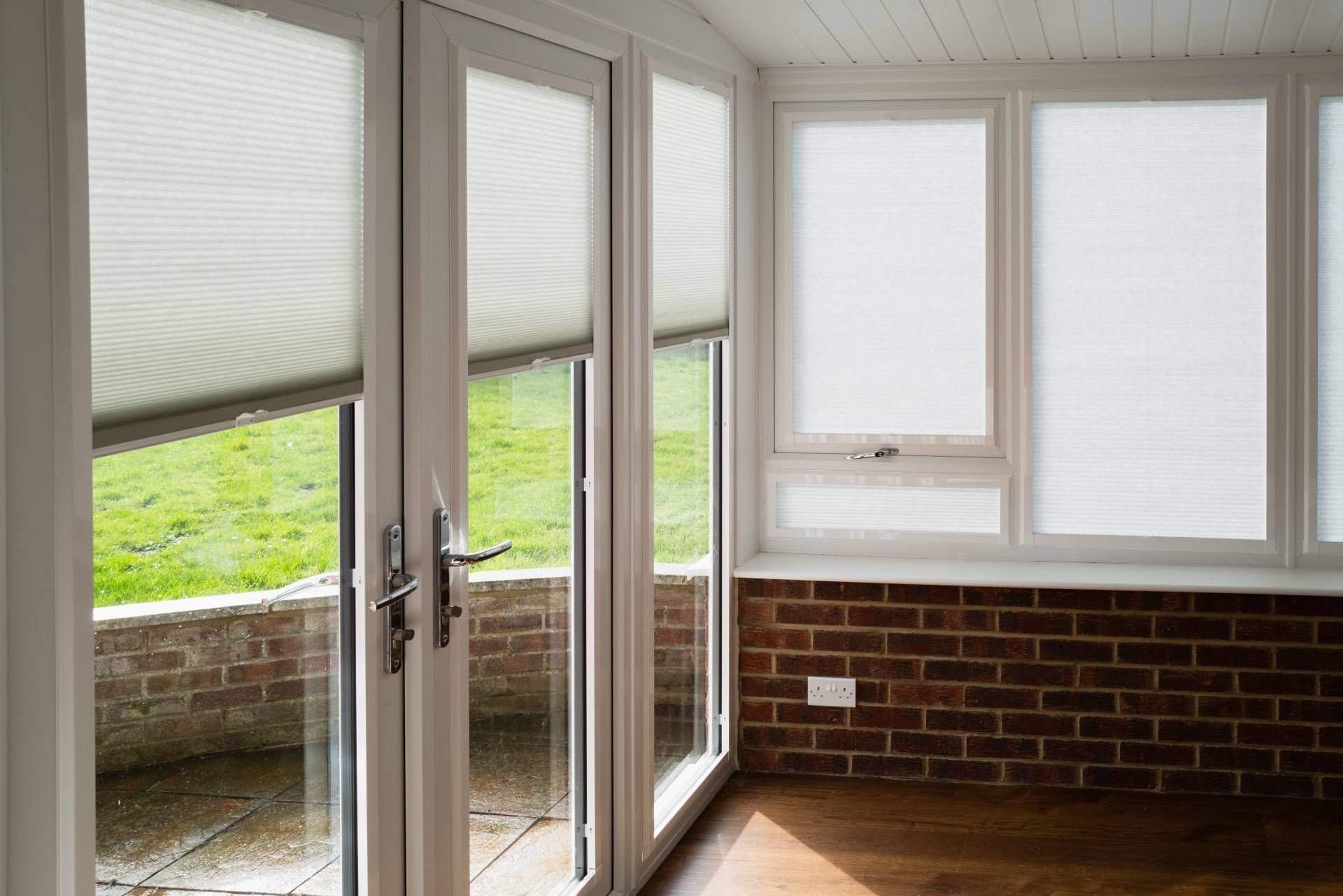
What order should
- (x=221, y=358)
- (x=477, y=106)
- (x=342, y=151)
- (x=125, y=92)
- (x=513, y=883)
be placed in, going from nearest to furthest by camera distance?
(x=125, y=92), (x=221, y=358), (x=342, y=151), (x=477, y=106), (x=513, y=883)

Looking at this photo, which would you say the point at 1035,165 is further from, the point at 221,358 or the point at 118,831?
the point at 118,831

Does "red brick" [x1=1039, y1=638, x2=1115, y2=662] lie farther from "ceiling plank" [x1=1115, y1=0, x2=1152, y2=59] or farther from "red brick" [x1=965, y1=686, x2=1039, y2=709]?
"ceiling plank" [x1=1115, y1=0, x2=1152, y2=59]

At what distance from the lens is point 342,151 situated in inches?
86.8

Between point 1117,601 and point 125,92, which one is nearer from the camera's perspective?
point 125,92

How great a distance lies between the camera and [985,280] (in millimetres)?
4332

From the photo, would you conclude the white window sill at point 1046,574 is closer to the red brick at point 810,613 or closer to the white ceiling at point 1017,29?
the red brick at point 810,613

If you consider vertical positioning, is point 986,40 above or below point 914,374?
above

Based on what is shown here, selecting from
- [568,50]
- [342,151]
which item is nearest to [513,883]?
[342,151]

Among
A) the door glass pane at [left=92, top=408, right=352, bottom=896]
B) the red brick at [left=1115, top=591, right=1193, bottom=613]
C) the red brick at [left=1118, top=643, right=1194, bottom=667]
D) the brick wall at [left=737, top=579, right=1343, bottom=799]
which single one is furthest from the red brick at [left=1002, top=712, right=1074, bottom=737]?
the door glass pane at [left=92, top=408, right=352, bottom=896]

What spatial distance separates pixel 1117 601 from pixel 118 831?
325 cm

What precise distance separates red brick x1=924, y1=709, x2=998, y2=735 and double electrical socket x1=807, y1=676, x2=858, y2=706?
256 millimetres

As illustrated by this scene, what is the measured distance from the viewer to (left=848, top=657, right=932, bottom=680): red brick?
4.32m

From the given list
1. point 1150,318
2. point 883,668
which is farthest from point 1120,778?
point 1150,318

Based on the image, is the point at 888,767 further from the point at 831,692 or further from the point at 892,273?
the point at 892,273
